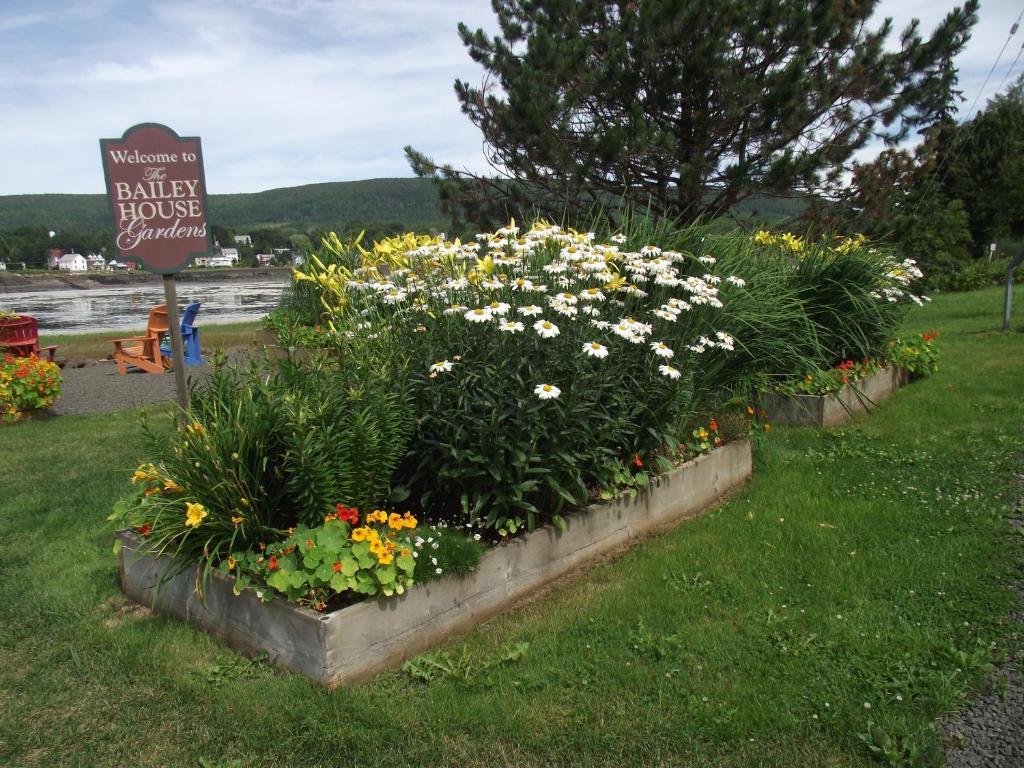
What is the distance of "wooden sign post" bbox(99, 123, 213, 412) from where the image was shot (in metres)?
4.09

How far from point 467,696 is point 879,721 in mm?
1429

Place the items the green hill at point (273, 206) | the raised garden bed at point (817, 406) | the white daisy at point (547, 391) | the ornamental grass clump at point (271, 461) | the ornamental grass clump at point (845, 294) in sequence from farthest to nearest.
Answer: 1. the green hill at point (273, 206)
2. the ornamental grass clump at point (845, 294)
3. the raised garden bed at point (817, 406)
4. the white daisy at point (547, 391)
5. the ornamental grass clump at point (271, 461)

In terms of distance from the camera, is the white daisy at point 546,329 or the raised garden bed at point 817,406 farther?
the raised garden bed at point 817,406

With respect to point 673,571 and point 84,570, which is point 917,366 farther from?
point 84,570

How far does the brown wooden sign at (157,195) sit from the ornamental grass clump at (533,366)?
1.00 m

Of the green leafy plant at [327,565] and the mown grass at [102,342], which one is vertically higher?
the green leafy plant at [327,565]

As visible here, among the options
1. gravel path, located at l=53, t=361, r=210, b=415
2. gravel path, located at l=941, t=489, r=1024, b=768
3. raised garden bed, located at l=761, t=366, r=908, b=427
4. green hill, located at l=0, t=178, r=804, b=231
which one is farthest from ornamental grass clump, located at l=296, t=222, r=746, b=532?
green hill, located at l=0, t=178, r=804, b=231

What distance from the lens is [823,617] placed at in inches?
127

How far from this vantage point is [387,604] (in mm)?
2994

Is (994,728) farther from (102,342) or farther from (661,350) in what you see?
(102,342)

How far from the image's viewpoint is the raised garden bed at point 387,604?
2875 millimetres

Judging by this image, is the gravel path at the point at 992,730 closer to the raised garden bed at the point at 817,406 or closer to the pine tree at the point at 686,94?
the raised garden bed at the point at 817,406

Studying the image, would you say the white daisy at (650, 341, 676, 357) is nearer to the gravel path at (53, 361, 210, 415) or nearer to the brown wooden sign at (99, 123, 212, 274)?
the brown wooden sign at (99, 123, 212, 274)

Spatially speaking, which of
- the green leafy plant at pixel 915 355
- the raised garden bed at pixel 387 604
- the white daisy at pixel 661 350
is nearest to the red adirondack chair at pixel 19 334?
the raised garden bed at pixel 387 604
